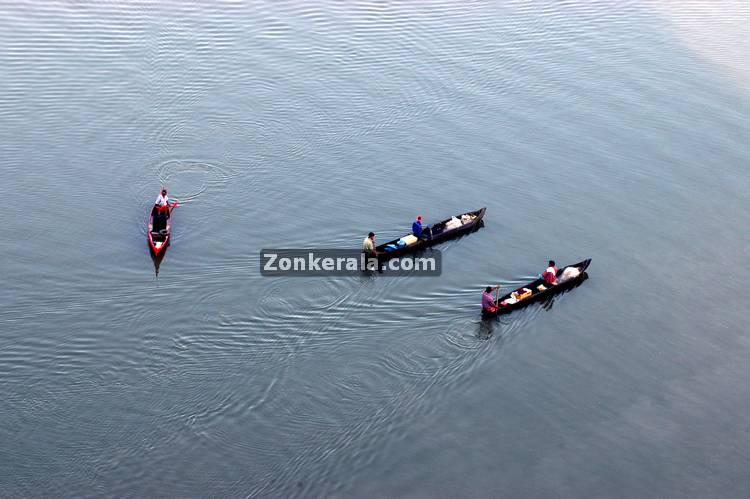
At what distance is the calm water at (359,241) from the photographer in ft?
A: 75.6

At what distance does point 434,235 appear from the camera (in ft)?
101

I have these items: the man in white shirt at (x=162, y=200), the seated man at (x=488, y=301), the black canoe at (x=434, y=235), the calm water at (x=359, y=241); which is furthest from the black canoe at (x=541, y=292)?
the man in white shirt at (x=162, y=200)

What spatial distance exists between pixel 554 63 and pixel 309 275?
Answer: 21345 millimetres

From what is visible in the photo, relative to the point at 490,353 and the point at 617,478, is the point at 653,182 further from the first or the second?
the point at 617,478

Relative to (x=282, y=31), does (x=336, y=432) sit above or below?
below

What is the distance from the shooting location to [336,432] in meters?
23.3

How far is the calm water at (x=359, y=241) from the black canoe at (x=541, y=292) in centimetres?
42

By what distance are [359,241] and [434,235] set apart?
2.69 metres

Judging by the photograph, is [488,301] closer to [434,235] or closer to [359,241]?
[434,235]

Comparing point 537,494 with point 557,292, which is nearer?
point 537,494

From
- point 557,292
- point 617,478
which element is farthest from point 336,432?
point 557,292

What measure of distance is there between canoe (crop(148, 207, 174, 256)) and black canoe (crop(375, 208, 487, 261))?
730 cm

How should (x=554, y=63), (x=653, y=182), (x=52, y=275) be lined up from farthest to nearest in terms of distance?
(x=554, y=63), (x=653, y=182), (x=52, y=275)

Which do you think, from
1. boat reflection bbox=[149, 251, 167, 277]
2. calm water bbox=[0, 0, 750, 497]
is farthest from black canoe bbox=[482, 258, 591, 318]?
boat reflection bbox=[149, 251, 167, 277]
